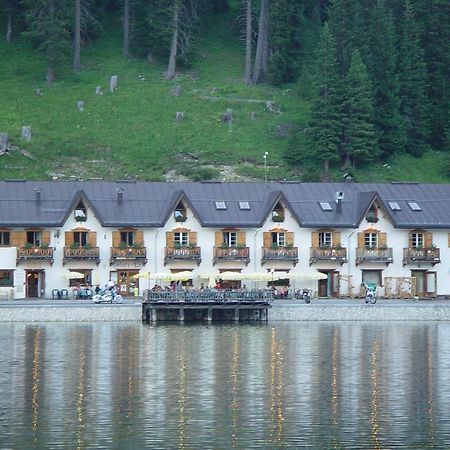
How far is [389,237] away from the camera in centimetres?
10444

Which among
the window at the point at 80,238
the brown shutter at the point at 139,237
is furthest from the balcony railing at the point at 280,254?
the window at the point at 80,238

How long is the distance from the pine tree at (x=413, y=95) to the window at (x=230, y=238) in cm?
3145

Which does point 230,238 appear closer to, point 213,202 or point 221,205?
point 221,205

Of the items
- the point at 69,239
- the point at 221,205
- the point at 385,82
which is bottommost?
the point at 69,239

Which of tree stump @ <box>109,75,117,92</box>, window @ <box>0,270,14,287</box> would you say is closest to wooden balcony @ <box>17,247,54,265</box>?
window @ <box>0,270,14,287</box>

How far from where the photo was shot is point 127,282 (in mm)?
101750

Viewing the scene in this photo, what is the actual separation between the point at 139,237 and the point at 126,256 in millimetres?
1537

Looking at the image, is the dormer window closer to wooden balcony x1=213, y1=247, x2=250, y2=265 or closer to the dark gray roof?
the dark gray roof

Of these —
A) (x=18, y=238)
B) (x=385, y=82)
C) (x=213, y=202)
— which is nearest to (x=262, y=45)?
(x=385, y=82)

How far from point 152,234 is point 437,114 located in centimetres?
4011

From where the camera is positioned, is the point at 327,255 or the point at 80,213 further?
the point at 327,255

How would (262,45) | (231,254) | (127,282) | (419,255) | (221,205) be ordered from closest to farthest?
(127,282), (231,254), (221,205), (419,255), (262,45)

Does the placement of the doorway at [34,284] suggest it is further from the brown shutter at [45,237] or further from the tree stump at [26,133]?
the tree stump at [26,133]

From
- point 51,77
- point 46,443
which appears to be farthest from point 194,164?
point 46,443
